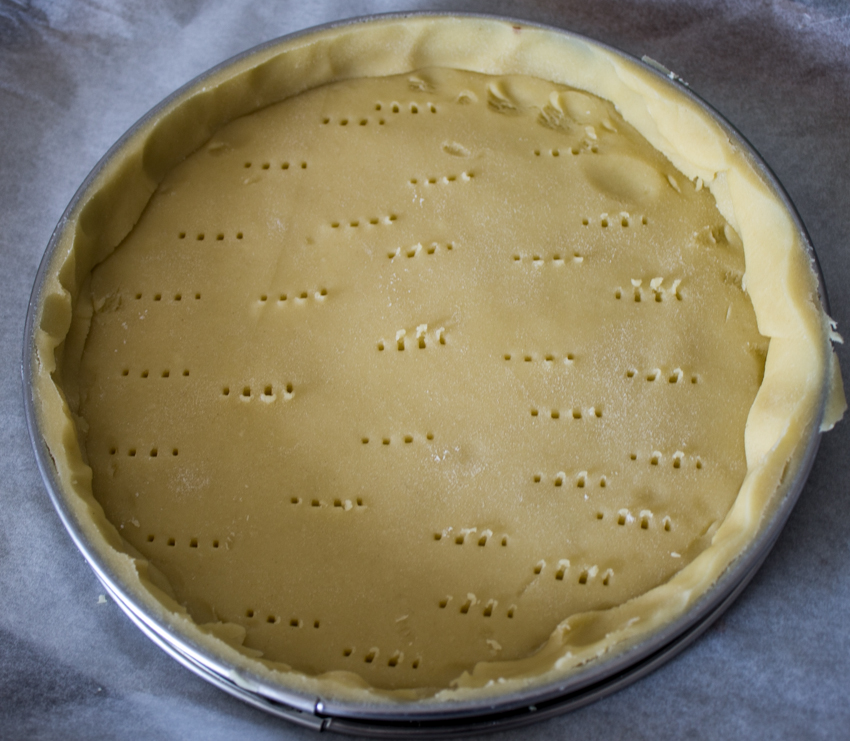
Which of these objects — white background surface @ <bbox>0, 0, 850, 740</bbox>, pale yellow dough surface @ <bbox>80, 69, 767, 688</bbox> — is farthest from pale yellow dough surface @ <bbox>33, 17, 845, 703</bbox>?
white background surface @ <bbox>0, 0, 850, 740</bbox>

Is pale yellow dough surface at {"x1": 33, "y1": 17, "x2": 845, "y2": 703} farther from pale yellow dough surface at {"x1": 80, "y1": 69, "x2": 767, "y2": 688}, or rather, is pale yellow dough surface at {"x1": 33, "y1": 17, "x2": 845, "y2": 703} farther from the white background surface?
the white background surface

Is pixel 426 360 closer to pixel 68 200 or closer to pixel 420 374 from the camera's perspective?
pixel 420 374

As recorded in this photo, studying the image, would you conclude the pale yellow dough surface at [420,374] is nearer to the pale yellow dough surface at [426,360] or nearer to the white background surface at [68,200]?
the pale yellow dough surface at [426,360]

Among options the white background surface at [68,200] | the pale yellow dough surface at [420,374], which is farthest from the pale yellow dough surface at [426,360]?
the white background surface at [68,200]

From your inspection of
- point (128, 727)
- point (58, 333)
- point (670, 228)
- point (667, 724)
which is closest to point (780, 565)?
point (667, 724)

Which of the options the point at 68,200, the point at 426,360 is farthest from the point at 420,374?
the point at 68,200
